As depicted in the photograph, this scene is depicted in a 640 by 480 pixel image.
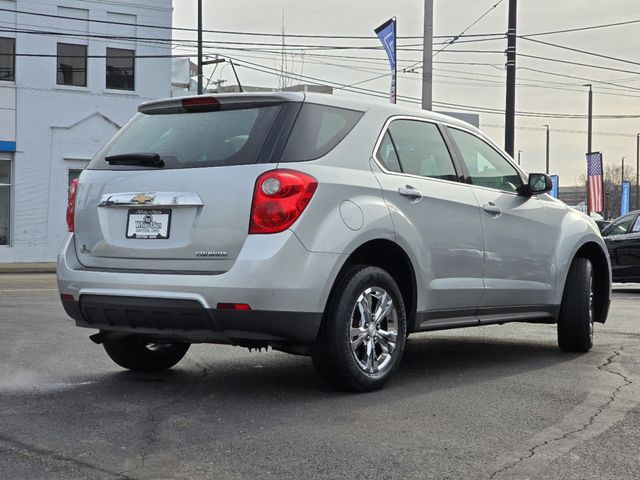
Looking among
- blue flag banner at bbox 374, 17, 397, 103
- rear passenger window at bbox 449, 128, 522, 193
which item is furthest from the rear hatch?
blue flag banner at bbox 374, 17, 397, 103

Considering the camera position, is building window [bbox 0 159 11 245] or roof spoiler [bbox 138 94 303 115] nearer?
roof spoiler [bbox 138 94 303 115]

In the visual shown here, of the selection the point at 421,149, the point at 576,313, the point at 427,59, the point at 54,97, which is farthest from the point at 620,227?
the point at 54,97

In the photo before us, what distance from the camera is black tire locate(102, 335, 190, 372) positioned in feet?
21.9

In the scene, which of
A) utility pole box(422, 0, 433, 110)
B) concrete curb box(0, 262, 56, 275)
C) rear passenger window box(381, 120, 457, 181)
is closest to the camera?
rear passenger window box(381, 120, 457, 181)

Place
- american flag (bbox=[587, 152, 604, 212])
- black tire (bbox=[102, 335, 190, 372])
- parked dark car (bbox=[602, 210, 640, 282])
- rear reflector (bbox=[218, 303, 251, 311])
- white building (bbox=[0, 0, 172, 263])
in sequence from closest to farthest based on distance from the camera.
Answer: rear reflector (bbox=[218, 303, 251, 311]) < black tire (bbox=[102, 335, 190, 372]) < parked dark car (bbox=[602, 210, 640, 282]) < white building (bbox=[0, 0, 172, 263]) < american flag (bbox=[587, 152, 604, 212])

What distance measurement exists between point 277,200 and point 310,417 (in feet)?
3.92

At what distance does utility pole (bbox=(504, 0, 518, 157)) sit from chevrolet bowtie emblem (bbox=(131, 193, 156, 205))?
63.2 feet

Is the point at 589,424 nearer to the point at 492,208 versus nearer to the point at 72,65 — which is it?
the point at 492,208

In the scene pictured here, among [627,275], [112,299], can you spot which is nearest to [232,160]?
[112,299]

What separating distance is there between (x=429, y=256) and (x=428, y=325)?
0.48m

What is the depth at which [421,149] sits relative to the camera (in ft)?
22.0

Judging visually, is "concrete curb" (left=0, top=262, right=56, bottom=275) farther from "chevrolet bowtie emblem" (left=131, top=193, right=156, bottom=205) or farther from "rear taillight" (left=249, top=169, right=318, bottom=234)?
"rear taillight" (left=249, top=169, right=318, bottom=234)

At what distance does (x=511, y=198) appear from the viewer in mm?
7469

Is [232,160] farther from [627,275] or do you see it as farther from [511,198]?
[627,275]
